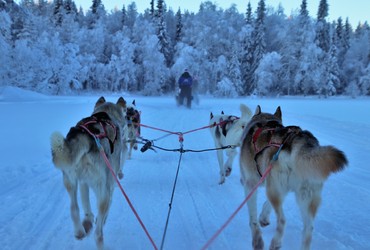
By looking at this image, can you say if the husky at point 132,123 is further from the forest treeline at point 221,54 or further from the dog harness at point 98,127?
the forest treeline at point 221,54

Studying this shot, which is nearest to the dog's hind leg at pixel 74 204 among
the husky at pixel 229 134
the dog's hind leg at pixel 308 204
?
the dog's hind leg at pixel 308 204

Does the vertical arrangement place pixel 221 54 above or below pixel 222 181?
above

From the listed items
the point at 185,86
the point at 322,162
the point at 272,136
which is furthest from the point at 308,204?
the point at 185,86

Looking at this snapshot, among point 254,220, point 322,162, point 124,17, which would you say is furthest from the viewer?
point 124,17

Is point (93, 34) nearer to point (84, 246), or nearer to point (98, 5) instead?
point (98, 5)

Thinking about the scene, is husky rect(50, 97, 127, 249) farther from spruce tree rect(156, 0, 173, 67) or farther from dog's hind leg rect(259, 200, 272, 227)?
spruce tree rect(156, 0, 173, 67)

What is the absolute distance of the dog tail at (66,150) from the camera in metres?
2.67

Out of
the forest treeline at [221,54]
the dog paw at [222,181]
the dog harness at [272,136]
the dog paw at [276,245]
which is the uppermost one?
the forest treeline at [221,54]

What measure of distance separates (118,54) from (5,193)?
43.8 meters

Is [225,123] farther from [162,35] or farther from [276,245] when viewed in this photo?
[162,35]

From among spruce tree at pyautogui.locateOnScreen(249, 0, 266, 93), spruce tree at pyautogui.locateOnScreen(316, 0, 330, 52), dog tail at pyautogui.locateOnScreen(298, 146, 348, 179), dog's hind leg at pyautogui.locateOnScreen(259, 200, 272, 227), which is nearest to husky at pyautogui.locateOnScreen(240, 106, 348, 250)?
dog tail at pyautogui.locateOnScreen(298, 146, 348, 179)

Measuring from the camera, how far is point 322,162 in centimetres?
229

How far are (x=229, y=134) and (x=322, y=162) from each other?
9.86 feet

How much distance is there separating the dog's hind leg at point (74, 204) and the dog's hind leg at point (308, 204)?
203 centimetres
